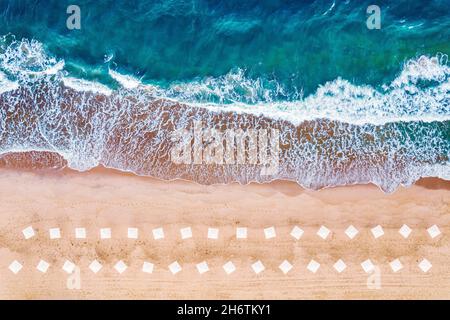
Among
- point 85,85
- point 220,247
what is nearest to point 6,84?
point 85,85

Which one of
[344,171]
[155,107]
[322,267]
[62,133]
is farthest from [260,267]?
[62,133]

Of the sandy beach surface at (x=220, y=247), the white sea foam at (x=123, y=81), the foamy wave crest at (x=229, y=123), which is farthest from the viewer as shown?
the white sea foam at (x=123, y=81)

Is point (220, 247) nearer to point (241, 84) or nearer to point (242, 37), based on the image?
point (241, 84)
